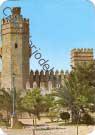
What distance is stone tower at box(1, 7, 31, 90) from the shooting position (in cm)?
749

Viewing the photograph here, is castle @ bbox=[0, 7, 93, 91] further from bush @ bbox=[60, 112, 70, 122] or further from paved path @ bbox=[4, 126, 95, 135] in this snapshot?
paved path @ bbox=[4, 126, 95, 135]

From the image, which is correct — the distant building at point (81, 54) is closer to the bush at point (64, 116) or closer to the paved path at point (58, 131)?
the bush at point (64, 116)

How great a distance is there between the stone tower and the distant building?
2.00ft

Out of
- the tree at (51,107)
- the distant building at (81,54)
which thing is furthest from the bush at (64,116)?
the distant building at (81,54)

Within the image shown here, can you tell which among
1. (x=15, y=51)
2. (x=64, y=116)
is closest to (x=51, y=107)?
(x=64, y=116)

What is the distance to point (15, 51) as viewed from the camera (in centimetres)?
1045

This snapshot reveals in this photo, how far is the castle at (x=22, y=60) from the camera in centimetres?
747

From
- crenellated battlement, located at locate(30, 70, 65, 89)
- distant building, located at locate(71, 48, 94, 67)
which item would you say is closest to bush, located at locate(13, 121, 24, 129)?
crenellated battlement, located at locate(30, 70, 65, 89)

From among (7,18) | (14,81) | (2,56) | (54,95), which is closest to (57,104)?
(54,95)

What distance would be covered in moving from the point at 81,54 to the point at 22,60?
1924mm

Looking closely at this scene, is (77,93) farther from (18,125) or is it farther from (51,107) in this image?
(18,125)

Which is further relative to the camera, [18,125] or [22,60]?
[22,60]

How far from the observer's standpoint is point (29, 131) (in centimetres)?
748

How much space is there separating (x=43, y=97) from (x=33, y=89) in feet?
0.98
